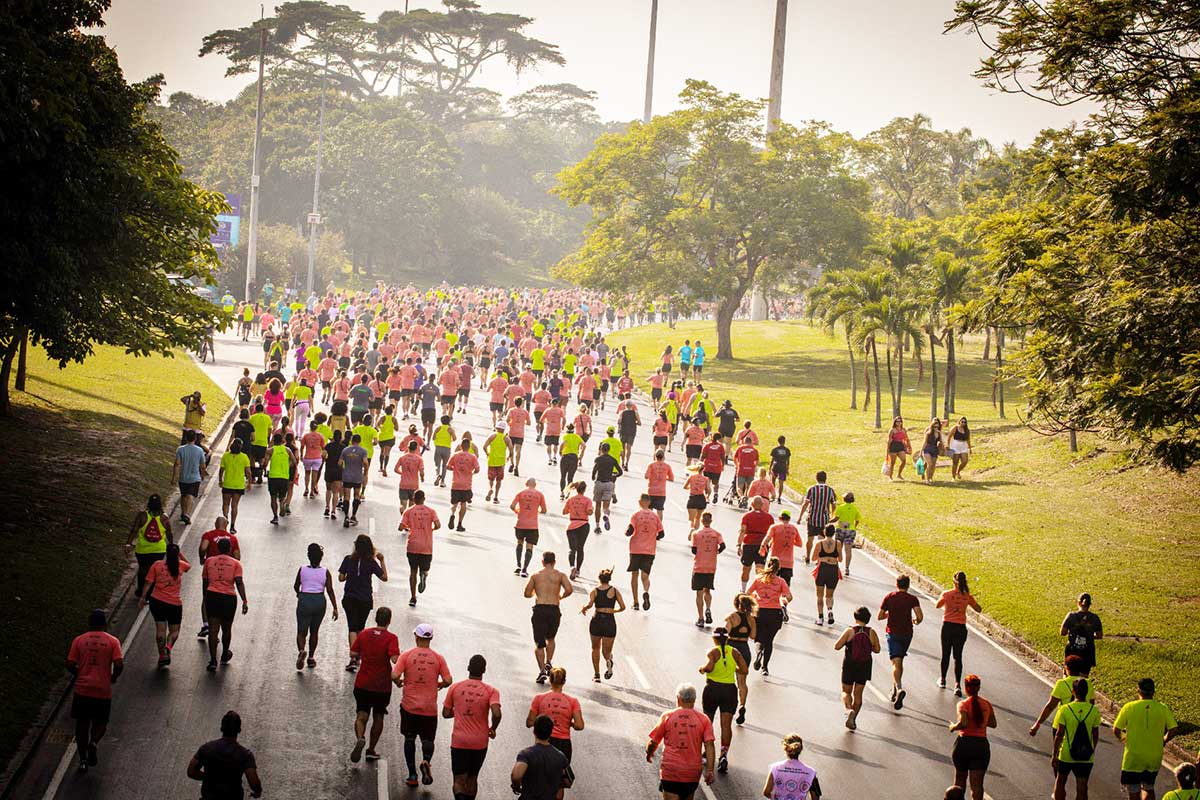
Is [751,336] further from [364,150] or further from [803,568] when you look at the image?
[803,568]

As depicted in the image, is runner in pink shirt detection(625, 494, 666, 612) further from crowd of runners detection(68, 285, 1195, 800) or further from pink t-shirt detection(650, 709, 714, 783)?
pink t-shirt detection(650, 709, 714, 783)

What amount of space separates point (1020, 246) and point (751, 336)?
47439 mm

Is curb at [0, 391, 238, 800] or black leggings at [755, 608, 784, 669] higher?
black leggings at [755, 608, 784, 669]

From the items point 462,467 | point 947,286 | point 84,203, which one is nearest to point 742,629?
point 462,467

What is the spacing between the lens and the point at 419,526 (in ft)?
58.3

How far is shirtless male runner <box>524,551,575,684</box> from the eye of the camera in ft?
48.8

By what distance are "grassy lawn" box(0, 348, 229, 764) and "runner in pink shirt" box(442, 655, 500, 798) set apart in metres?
4.46

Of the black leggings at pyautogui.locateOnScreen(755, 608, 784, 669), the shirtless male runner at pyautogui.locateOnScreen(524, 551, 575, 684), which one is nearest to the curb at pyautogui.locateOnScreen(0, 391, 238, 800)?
the shirtless male runner at pyautogui.locateOnScreen(524, 551, 575, 684)

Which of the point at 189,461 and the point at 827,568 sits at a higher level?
the point at 189,461

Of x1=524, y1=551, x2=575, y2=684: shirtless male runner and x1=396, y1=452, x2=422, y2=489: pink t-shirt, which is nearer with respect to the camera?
x1=524, y1=551, x2=575, y2=684: shirtless male runner

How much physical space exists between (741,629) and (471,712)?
152 inches

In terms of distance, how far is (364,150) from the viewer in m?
95.1

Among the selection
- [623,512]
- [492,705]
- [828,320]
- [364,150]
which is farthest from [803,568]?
[364,150]

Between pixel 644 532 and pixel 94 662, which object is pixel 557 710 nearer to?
pixel 94 662
